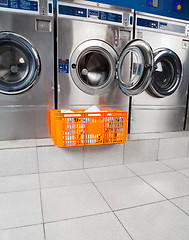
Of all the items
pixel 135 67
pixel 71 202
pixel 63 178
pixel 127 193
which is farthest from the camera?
pixel 135 67

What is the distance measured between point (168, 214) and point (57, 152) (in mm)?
1125

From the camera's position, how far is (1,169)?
67.9 inches

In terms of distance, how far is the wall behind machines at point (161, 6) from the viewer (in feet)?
9.83

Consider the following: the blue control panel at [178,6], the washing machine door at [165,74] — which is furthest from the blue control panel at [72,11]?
the blue control panel at [178,6]

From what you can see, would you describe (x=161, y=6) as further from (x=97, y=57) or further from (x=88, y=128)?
(x=88, y=128)

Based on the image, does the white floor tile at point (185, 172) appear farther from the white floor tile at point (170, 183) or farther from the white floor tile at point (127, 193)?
the white floor tile at point (127, 193)

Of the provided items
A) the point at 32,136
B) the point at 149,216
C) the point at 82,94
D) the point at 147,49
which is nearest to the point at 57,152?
the point at 32,136

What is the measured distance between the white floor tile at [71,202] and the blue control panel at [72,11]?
1.81 meters

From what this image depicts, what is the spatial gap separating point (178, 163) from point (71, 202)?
57.4 inches

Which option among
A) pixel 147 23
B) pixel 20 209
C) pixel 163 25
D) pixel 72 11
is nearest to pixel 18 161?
pixel 20 209

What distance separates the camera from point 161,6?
321 centimetres

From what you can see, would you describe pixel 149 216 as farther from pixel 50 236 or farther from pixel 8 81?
pixel 8 81

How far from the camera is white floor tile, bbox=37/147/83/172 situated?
1821 millimetres

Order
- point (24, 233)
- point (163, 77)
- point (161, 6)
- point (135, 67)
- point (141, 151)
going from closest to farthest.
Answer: point (24, 233)
point (141, 151)
point (135, 67)
point (163, 77)
point (161, 6)
